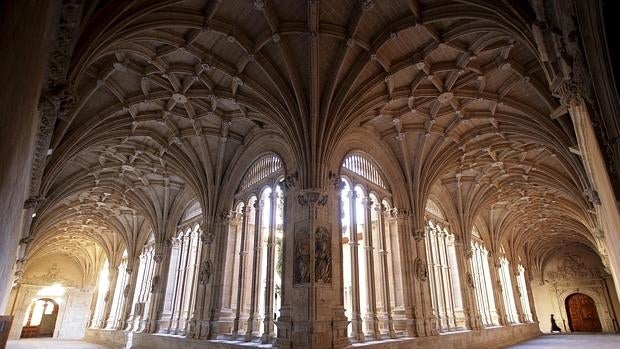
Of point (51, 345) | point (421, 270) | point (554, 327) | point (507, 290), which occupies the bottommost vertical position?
point (51, 345)

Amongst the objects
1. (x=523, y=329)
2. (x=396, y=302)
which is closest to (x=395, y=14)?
(x=396, y=302)

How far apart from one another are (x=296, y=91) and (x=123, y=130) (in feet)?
25.6

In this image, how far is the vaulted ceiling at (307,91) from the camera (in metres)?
9.59

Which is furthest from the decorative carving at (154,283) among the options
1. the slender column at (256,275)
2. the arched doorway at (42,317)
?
the arched doorway at (42,317)

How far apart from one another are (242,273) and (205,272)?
2.04m

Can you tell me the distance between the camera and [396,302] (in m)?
14.1

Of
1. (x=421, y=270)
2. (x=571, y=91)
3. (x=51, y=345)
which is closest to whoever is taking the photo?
(x=571, y=91)

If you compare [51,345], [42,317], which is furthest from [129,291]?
[42,317]

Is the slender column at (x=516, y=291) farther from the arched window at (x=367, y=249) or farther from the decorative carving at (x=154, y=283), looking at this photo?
the decorative carving at (x=154, y=283)

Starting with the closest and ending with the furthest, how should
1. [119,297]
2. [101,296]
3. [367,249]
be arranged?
[367,249] → [119,297] → [101,296]

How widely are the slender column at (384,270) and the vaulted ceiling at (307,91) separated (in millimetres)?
2135

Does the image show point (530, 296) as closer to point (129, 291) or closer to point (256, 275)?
point (256, 275)

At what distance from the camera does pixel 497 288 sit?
23078 millimetres

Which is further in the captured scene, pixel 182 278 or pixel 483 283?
pixel 483 283
